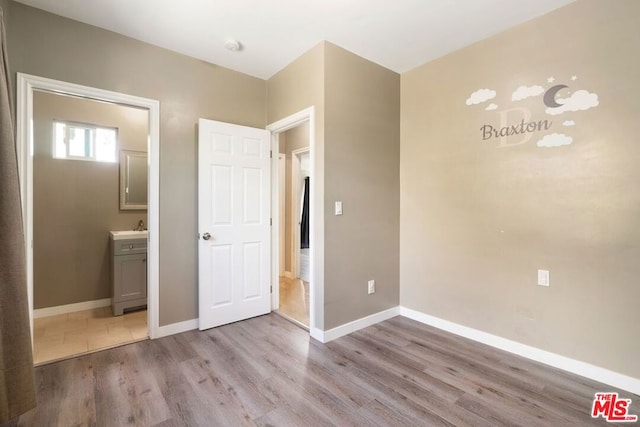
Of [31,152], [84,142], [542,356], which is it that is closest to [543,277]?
[542,356]

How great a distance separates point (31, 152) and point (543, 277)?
4012mm

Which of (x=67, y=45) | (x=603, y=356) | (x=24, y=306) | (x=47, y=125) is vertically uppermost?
(x=67, y=45)

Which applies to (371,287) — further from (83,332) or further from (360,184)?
(83,332)

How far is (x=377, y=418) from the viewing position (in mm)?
1667

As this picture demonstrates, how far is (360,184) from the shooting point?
2.90 meters

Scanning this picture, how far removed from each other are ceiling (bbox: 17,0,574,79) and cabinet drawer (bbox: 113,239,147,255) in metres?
2.06

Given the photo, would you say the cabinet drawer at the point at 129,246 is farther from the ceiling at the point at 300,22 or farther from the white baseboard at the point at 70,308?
the ceiling at the point at 300,22

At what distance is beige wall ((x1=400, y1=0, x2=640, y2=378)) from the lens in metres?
1.95

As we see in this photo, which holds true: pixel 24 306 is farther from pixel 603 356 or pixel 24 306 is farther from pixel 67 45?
pixel 603 356

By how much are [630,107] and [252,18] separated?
2.74 m

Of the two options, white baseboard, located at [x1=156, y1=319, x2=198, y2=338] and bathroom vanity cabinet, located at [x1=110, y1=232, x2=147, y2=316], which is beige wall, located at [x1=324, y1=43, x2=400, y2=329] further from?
bathroom vanity cabinet, located at [x1=110, y1=232, x2=147, y2=316]

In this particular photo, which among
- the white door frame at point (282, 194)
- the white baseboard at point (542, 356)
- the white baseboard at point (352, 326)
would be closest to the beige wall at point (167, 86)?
the white baseboard at point (352, 326)

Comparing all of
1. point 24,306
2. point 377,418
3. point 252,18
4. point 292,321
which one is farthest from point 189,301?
point 252,18

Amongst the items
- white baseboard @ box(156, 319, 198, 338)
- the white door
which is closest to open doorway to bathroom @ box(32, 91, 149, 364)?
white baseboard @ box(156, 319, 198, 338)
